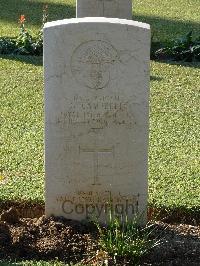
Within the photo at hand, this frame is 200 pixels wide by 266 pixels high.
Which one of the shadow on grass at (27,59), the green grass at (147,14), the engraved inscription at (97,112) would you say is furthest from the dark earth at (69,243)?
the green grass at (147,14)

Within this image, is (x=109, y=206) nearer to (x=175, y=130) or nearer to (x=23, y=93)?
(x=175, y=130)

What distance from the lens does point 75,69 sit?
475 cm

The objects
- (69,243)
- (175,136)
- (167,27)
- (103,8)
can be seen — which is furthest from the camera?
(167,27)

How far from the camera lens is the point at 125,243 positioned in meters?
4.52

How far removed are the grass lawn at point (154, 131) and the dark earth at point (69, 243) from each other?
1.80ft

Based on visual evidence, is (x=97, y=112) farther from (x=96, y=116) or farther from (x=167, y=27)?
(x=167, y=27)

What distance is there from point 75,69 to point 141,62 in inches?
17.6

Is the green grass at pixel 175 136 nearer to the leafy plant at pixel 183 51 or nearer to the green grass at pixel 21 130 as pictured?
the leafy plant at pixel 183 51

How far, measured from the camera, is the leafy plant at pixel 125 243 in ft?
14.8

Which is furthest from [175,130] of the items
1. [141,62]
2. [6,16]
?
[6,16]

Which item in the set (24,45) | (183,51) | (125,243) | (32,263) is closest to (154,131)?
(125,243)

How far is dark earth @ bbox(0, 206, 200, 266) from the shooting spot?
467cm

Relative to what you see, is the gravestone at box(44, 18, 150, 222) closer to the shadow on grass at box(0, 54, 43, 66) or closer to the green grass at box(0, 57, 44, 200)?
the green grass at box(0, 57, 44, 200)

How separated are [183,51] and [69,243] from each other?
22.8ft
